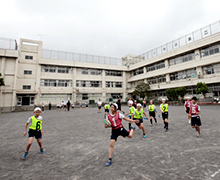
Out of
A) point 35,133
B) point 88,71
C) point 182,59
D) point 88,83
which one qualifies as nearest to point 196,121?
point 35,133

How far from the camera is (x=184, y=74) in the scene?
3228cm

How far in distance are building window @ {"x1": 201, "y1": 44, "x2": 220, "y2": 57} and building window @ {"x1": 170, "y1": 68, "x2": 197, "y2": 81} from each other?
3.98 m

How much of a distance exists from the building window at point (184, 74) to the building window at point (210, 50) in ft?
13.1

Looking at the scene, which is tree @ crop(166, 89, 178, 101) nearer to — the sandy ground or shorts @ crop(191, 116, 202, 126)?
shorts @ crop(191, 116, 202, 126)

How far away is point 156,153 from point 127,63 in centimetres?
4844

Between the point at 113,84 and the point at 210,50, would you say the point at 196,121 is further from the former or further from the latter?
the point at 113,84

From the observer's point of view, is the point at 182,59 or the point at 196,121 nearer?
the point at 196,121

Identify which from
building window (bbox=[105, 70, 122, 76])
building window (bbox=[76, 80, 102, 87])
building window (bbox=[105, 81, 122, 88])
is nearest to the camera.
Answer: building window (bbox=[76, 80, 102, 87])

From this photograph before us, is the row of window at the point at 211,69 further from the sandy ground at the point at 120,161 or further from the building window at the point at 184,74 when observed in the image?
the sandy ground at the point at 120,161

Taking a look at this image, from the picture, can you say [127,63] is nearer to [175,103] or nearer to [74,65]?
[74,65]

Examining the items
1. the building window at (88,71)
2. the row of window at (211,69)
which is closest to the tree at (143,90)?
the row of window at (211,69)

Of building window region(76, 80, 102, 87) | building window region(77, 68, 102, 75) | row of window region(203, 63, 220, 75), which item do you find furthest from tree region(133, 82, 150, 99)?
building window region(77, 68, 102, 75)

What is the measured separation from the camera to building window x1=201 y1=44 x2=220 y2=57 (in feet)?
86.8

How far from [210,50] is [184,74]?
287 inches
